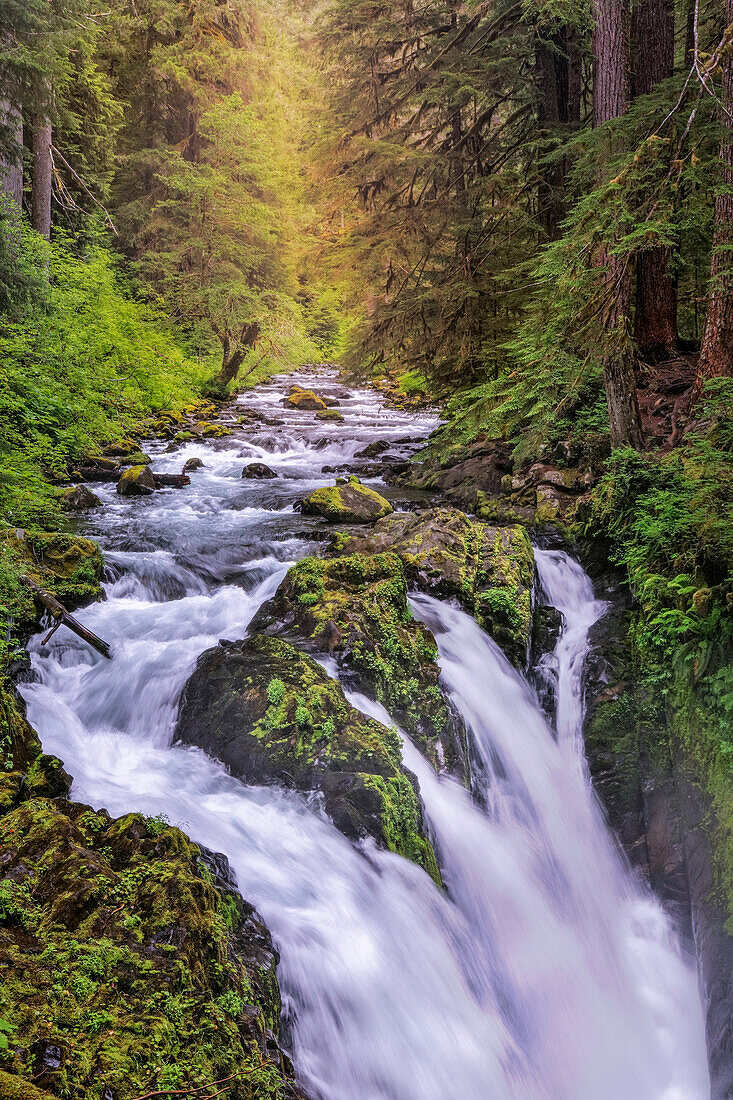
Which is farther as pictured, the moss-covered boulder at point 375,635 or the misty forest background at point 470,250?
the misty forest background at point 470,250

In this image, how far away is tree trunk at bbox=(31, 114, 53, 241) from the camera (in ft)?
42.5

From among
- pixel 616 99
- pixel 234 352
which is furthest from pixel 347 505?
pixel 234 352

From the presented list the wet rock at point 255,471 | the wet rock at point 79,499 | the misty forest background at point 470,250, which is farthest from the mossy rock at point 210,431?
the wet rock at point 79,499

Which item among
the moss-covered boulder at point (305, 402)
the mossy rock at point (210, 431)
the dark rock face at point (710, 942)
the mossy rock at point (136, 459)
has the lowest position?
the dark rock face at point (710, 942)

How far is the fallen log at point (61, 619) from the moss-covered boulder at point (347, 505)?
4.94 meters

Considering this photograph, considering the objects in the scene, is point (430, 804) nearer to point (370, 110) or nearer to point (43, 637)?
point (43, 637)

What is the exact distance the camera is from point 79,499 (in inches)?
400

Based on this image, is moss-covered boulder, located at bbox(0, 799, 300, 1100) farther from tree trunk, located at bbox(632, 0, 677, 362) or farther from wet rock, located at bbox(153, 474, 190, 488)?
wet rock, located at bbox(153, 474, 190, 488)

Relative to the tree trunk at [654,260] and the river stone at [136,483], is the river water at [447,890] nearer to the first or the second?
the river stone at [136,483]

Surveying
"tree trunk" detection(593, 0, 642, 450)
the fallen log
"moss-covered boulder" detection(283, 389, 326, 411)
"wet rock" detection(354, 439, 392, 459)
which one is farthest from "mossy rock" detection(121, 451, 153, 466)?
"moss-covered boulder" detection(283, 389, 326, 411)

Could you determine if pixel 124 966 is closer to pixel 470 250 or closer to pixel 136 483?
pixel 136 483

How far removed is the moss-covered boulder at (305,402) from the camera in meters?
22.2

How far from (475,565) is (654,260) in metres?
5.82

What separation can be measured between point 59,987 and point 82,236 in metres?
18.8
